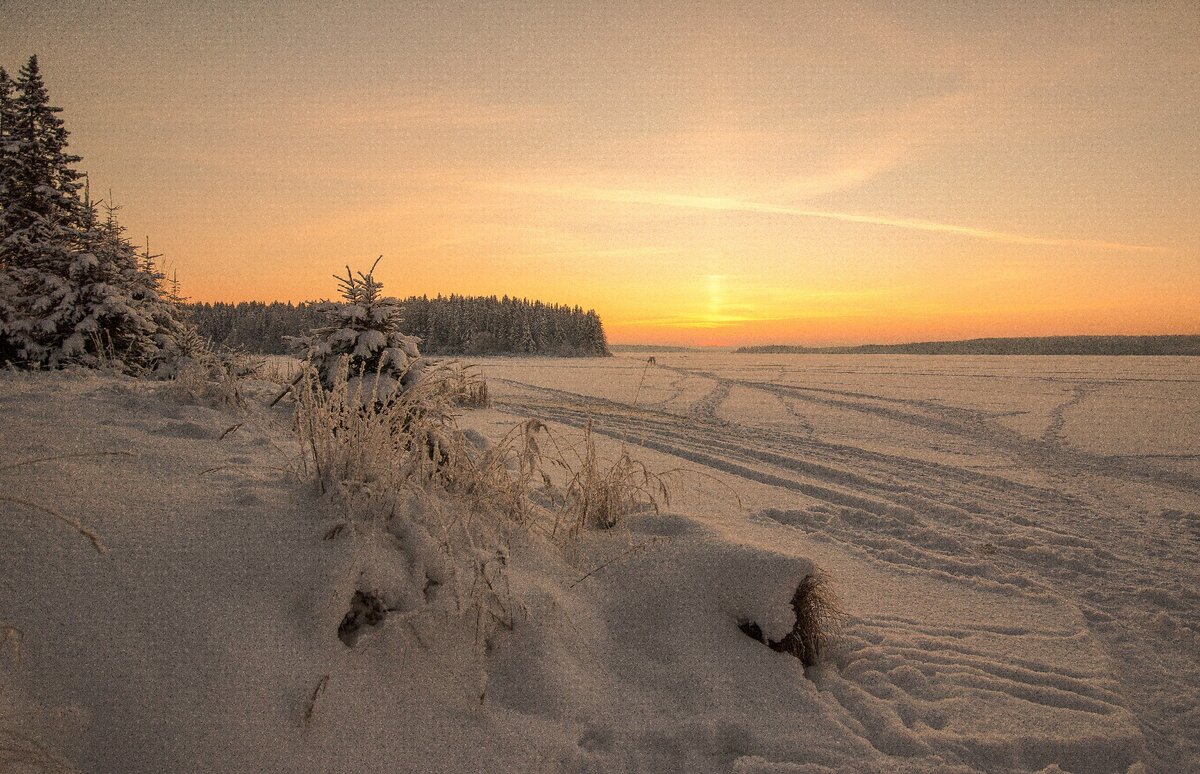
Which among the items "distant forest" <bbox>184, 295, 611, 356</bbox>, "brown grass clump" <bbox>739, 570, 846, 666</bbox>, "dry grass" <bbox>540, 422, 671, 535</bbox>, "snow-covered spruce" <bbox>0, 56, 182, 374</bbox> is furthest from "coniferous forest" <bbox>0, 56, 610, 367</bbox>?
"distant forest" <bbox>184, 295, 611, 356</bbox>

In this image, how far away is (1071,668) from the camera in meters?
2.52

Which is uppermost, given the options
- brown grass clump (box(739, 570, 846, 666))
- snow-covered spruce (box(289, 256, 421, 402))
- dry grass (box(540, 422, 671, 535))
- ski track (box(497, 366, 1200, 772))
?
snow-covered spruce (box(289, 256, 421, 402))

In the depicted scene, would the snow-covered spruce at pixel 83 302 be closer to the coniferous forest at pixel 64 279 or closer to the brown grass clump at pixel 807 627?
the coniferous forest at pixel 64 279

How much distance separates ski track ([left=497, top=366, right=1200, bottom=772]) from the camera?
7.43 ft

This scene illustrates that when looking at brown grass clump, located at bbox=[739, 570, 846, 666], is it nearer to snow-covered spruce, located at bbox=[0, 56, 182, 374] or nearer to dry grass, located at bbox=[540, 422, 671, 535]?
dry grass, located at bbox=[540, 422, 671, 535]

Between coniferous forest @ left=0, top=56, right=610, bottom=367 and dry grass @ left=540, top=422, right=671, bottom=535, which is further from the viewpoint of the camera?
coniferous forest @ left=0, top=56, right=610, bottom=367

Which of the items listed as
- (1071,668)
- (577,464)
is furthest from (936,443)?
(1071,668)

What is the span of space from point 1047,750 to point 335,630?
2369mm

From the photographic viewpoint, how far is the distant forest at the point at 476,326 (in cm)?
6128

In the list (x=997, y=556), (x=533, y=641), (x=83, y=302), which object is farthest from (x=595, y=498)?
(x=83, y=302)

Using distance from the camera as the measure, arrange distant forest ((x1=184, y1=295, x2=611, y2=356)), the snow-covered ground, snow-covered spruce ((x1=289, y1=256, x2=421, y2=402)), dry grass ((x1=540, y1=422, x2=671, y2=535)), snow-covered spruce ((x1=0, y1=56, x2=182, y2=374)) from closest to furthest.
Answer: the snow-covered ground < dry grass ((x1=540, y1=422, x2=671, y2=535)) < snow-covered spruce ((x1=289, y1=256, x2=421, y2=402)) < snow-covered spruce ((x1=0, y1=56, x2=182, y2=374)) < distant forest ((x1=184, y1=295, x2=611, y2=356))

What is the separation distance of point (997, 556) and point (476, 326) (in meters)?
63.6

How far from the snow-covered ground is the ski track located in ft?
0.07

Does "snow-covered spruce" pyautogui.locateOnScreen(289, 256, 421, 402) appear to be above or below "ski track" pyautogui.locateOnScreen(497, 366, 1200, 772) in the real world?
above
